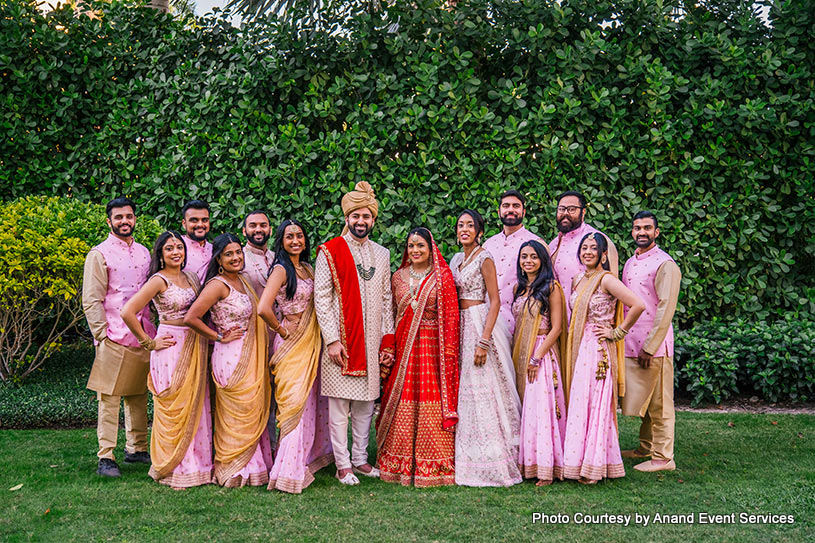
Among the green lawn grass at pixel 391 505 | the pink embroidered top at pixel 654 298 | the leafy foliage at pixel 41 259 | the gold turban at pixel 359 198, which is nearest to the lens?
the green lawn grass at pixel 391 505

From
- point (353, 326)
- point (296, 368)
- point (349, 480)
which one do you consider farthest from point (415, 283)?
point (349, 480)

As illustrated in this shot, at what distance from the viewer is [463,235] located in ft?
17.7

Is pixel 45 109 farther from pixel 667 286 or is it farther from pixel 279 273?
pixel 667 286

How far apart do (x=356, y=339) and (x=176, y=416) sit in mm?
1426

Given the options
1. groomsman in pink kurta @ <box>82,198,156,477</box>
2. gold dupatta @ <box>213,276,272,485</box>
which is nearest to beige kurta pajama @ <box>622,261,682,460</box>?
gold dupatta @ <box>213,276,272,485</box>

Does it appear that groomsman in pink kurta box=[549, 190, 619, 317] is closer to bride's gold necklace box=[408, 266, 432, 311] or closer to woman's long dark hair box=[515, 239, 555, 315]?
woman's long dark hair box=[515, 239, 555, 315]

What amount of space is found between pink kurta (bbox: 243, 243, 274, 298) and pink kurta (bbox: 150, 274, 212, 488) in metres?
0.51

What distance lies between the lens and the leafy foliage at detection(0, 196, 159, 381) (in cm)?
669

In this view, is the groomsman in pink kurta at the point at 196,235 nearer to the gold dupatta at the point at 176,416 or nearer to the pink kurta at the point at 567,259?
the gold dupatta at the point at 176,416

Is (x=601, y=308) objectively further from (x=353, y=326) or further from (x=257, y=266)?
(x=257, y=266)

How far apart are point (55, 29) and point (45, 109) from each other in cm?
97

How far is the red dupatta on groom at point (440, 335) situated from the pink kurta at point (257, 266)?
1.19 metres

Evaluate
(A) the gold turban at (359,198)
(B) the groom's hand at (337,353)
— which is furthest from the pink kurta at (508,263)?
(B) the groom's hand at (337,353)

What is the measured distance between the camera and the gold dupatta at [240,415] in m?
5.11
